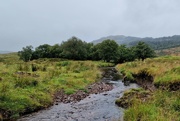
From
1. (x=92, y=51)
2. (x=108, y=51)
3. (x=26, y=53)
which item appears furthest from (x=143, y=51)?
(x=26, y=53)

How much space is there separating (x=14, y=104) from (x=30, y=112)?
1429 mm

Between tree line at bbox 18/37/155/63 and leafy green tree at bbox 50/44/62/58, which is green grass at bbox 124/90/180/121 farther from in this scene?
leafy green tree at bbox 50/44/62/58

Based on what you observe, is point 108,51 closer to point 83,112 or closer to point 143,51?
point 143,51

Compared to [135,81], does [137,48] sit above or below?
above

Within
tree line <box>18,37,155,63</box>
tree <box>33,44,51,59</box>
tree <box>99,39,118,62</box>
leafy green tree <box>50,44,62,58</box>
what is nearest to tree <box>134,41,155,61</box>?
tree line <box>18,37,155,63</box>

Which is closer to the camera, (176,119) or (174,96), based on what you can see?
(176,119)

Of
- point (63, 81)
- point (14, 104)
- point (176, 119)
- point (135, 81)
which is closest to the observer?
point (176, 119)

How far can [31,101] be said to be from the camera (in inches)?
730

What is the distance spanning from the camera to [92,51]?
109 meters

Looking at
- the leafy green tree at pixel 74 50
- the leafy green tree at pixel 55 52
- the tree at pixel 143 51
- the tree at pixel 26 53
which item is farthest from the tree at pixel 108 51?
the tree at pixel 26 53

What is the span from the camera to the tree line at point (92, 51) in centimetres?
9631

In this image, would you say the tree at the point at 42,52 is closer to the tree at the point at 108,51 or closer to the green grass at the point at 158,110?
the tree at the point at 108,51

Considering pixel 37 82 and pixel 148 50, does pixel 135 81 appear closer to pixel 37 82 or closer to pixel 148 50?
pixel 37 82

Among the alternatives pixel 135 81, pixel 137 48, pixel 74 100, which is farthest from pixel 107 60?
pixel 74 100
